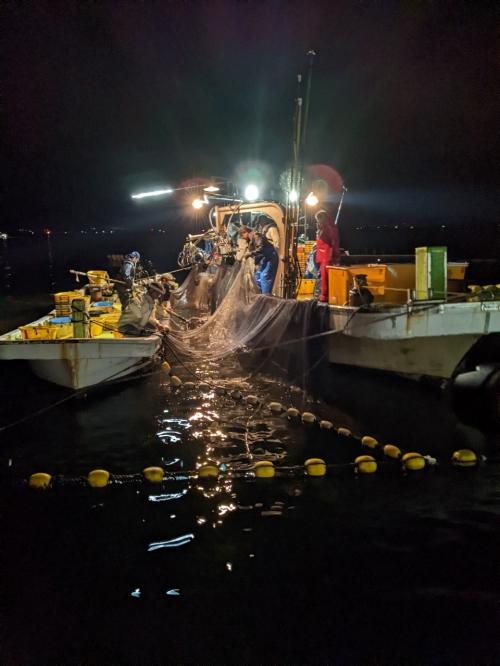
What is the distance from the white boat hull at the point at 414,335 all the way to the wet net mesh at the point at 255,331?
21.8 inches

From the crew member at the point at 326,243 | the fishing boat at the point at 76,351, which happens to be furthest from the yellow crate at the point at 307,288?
the fishing boat at the point at 76,351

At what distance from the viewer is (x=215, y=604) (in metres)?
3.51

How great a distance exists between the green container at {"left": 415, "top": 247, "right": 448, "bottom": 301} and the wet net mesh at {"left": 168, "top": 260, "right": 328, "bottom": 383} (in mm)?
1916

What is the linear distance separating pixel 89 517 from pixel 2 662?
1633 millimetres

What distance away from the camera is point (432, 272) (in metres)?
6.77

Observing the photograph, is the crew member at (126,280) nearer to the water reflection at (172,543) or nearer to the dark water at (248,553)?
the dark water at (248,553)

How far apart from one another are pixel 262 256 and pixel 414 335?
4.92m

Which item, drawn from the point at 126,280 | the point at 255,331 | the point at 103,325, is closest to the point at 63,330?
the point at 103,325

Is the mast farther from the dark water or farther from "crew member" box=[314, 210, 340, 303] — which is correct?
the dark water

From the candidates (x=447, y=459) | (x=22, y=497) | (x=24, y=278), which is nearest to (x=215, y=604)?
(x=22, y=497)

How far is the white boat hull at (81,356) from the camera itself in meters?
8.14

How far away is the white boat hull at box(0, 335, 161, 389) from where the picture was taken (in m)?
8.14

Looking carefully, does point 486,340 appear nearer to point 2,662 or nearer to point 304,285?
point 304,285

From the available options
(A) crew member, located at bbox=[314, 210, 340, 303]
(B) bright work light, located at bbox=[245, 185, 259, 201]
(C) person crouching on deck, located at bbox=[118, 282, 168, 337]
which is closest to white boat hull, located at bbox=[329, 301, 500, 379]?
(A) crew member, located at bbox=[314, 210, 340, 303]
